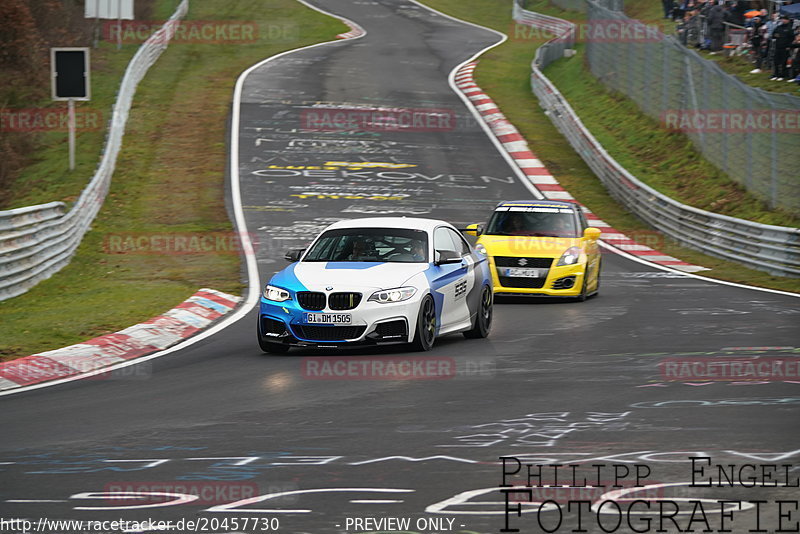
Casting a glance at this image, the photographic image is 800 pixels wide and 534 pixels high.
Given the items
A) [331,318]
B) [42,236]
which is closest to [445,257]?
[331,318]

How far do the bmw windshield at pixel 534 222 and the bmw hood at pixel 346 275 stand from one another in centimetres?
659

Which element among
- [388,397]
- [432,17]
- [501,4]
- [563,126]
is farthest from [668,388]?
[501,4]

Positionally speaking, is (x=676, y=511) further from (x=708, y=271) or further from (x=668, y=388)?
(x=708, y=271)

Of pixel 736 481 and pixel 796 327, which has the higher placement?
pixel 736 481

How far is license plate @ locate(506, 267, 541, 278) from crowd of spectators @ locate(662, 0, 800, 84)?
13.7 meters

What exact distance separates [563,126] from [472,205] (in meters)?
10.4

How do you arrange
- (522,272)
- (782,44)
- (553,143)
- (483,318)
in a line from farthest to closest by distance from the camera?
(553,143) < (782,44) < (522,272) < (483,318)

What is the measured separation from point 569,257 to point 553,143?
19.9m

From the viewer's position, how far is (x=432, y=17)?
70750mm

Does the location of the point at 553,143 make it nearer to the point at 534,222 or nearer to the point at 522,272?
the point at 534,222

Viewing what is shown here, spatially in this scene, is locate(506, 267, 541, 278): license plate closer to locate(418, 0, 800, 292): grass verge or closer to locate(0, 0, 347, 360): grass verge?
locate(0, 0, 347, 360): grass verge

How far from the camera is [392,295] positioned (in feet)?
44.5

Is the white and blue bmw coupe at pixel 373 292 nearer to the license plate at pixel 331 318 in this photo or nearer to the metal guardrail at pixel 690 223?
the license plate at pixel 331 318

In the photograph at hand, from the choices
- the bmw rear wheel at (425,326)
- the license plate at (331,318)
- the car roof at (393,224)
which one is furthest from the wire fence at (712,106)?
the license plate at (331,318)
